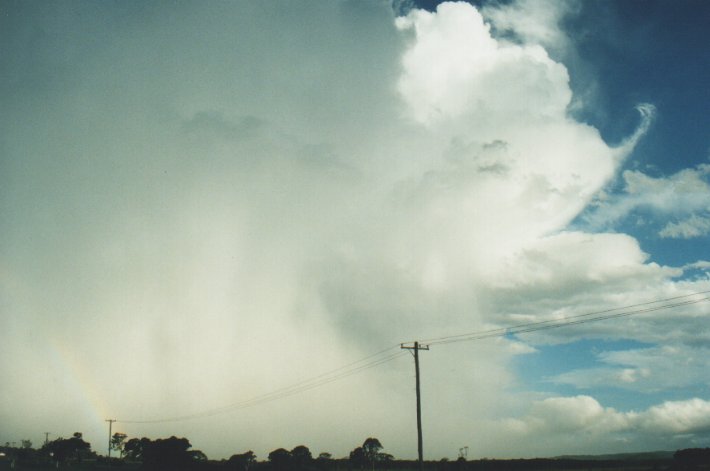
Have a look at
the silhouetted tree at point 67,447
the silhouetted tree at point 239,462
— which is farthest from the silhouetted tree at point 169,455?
the silhouetted tree at point 67,447

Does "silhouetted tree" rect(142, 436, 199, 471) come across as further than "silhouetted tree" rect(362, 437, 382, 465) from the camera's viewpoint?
No

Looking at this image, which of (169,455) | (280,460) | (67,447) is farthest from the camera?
(67,447)

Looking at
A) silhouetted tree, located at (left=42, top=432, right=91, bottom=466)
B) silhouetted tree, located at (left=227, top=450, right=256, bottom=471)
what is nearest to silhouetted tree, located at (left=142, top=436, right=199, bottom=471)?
silhouetted tree, located at (left=227, top=450, right=256, bottom=471)

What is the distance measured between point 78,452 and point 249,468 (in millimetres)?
102952

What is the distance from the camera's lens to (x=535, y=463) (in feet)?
419

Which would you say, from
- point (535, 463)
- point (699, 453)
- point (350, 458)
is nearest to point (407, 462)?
point (350, 458)

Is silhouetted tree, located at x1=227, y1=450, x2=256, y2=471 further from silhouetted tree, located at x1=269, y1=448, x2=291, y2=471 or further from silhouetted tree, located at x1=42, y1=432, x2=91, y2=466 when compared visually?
silhouetted tree, located at x1=42, y1=432, x2=91, y2=466

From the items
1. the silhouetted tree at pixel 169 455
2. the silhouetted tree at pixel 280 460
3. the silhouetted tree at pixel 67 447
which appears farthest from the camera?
the silhouetted tree at pixel 67 447

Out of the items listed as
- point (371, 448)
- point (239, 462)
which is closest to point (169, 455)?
point (239, 462)

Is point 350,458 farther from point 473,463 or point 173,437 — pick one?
point 173,437

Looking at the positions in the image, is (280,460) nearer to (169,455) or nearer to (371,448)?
(169,455)

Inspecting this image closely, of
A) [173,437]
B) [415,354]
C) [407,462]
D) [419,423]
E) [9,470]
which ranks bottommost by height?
[407,462]

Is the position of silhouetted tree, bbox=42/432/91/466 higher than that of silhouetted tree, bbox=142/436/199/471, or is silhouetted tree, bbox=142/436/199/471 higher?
silhouetted tree, bbox=142/436/199/471

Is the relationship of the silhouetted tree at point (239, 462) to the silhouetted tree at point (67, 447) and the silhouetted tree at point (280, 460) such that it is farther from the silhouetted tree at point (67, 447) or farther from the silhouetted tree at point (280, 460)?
the silhouetted tree at point (67, 447)
